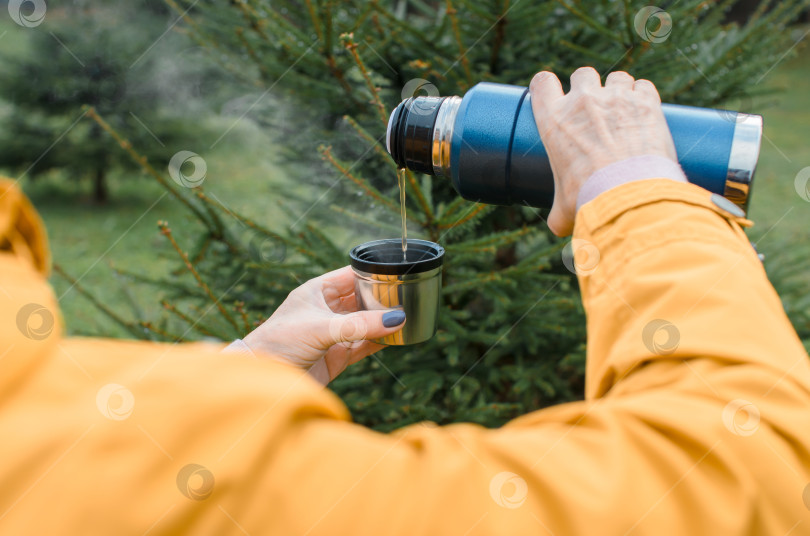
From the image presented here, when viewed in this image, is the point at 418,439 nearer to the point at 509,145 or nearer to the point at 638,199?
the point at 638,199

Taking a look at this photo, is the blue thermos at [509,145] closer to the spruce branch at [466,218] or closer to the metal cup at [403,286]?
the metal cup at [403,286]

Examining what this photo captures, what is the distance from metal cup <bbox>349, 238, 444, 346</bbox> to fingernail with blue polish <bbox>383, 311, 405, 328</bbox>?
0.01m

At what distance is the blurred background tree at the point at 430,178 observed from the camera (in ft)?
5.81

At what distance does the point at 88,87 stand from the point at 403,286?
554 centimetres

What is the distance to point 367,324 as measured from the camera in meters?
1.14

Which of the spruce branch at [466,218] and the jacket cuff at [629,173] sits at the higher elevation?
the jacket cuff at [629,173]

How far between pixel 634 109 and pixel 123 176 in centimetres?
626

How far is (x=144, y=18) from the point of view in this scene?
6.11 metres

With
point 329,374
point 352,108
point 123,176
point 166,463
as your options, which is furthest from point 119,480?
point 123,176

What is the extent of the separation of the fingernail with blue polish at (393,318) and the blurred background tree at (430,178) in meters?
0.52

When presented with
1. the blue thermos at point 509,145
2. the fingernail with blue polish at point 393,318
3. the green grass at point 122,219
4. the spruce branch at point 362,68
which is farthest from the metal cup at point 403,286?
the green grass at point 122,219

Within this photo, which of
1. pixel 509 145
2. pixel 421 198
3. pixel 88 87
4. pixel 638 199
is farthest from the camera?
pixel 88 87

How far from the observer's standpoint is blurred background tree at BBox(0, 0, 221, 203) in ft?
18.2

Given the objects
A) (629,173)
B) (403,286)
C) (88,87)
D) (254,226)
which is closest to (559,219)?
(629,173)
